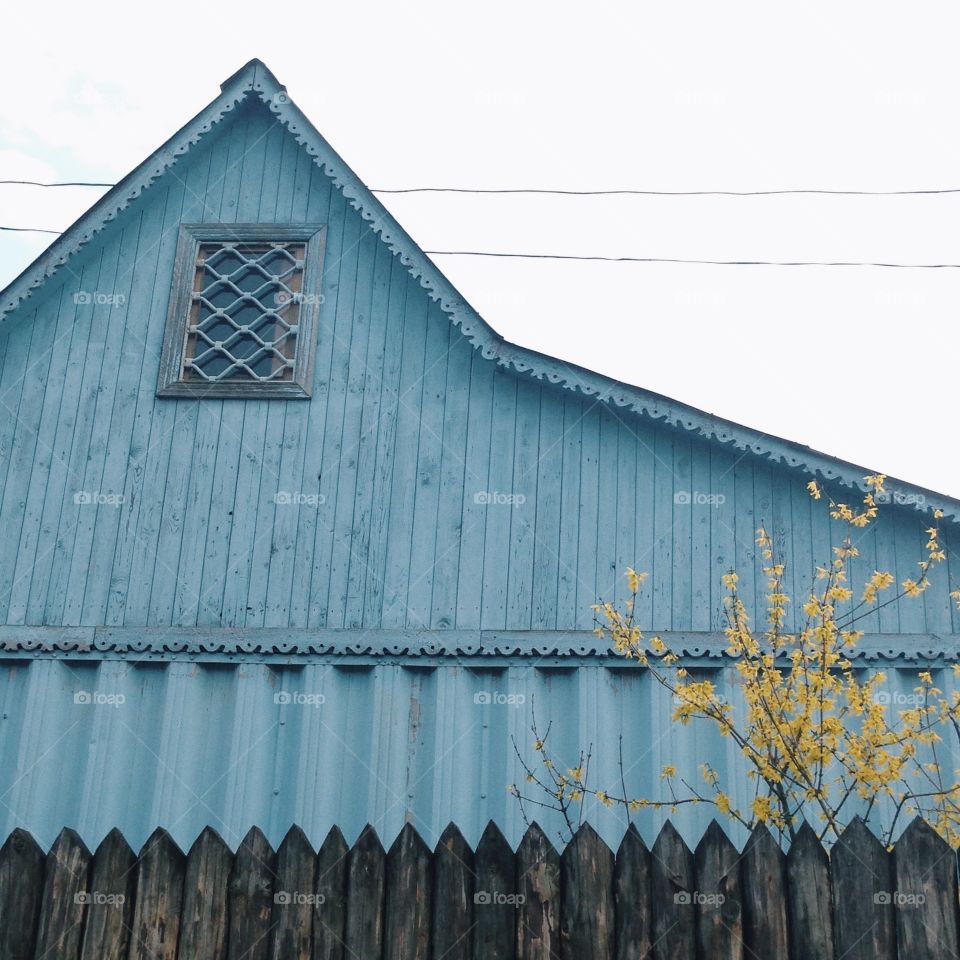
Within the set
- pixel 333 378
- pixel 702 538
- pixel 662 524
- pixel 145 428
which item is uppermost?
pixel 333 378

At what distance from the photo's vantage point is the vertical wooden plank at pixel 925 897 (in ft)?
14.0

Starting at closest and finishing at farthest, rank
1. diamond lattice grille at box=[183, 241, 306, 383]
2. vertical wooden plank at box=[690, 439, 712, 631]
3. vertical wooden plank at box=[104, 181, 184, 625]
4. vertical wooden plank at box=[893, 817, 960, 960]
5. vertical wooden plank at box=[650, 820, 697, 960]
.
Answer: vertical wooden plank at box=[893, 817, 960, 960]
vertical wooden plank at box=[650, 820, 697, 960]
vertical wooden plank at box=[690, 439, 712, 631]
vertical wooden plank at box=[104, 181, 184, 625]
diamond lattice grille at box=[183, 241, 306, 383]

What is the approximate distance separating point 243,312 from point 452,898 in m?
6.30

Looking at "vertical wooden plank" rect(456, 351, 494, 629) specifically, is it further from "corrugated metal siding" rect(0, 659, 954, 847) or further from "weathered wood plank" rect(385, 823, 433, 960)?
"weathered wood plank" rect(385, 823, 433, 960)

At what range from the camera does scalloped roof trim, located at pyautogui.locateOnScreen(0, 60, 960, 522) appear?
8.29 m

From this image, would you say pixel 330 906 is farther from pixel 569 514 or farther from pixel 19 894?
pixel 569 514

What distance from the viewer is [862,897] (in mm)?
4332

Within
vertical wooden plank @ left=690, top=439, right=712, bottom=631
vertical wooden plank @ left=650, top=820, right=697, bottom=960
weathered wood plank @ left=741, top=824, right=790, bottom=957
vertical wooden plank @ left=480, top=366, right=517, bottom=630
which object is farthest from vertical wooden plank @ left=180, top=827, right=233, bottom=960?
vertical wooden plank @ left=690, top=439, right=712, bottom=631

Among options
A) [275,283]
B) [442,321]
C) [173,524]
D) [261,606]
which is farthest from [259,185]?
[261,606]

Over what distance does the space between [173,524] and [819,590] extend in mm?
4969

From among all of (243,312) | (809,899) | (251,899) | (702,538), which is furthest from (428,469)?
(809,899)

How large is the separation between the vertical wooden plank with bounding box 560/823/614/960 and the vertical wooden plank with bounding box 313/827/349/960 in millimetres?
891

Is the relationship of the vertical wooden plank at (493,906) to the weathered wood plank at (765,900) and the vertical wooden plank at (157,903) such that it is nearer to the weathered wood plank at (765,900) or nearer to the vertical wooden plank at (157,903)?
the weathered wood plank at (765,900)

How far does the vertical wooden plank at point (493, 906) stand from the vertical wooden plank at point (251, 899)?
0.84 metres
